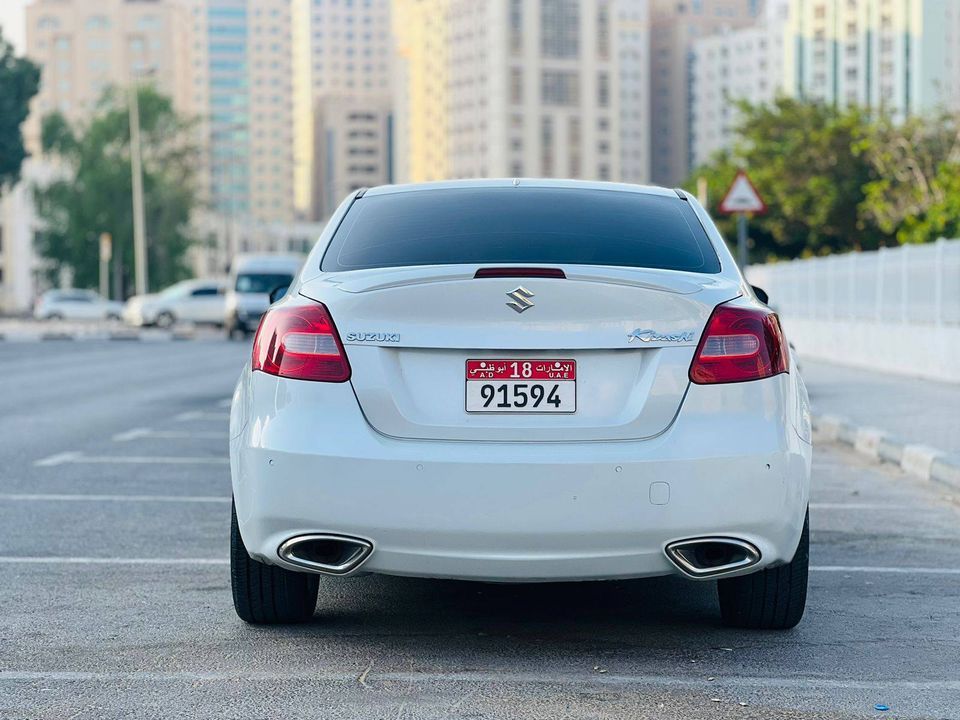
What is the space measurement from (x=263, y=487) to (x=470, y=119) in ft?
599

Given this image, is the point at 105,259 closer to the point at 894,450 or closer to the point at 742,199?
the point at 742,199

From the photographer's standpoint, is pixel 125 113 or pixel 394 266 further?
pixel 125 113

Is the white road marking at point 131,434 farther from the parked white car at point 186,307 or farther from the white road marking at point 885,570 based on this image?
the parked white car at point 186,307

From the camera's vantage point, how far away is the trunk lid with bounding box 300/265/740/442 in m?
4.91

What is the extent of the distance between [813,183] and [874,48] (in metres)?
121

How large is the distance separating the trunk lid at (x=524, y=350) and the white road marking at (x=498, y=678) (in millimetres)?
714

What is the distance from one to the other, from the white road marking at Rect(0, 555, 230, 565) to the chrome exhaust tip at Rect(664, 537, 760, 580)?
2.64 m

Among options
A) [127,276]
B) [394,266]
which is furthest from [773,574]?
[127,276]

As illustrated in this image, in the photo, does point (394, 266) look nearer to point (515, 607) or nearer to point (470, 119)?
point (515, 607)

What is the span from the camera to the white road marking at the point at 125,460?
11320mm

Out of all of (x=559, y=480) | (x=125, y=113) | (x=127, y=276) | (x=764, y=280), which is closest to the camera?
(x=559, y=480)

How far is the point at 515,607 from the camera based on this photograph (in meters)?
6.01

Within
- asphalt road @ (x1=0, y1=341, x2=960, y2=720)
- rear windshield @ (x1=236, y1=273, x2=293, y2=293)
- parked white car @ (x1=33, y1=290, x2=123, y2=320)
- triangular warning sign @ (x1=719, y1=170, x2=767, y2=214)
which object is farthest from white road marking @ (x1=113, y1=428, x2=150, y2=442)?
parked white car @ (x1=33, y1=290, x2=123, y2=320)

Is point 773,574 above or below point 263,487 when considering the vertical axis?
below
